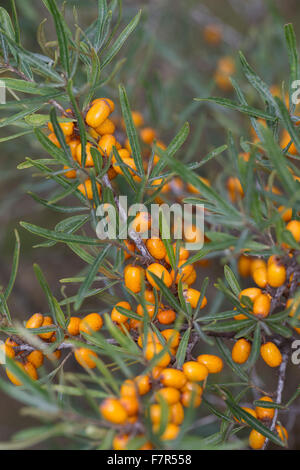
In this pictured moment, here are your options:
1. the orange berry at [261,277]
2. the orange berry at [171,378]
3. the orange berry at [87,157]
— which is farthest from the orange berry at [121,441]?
the orange berry at [87,157]

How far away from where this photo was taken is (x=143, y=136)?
1.52 metres

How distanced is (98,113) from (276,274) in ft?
1.47

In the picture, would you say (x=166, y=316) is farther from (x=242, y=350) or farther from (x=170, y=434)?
(x=170, y=434)

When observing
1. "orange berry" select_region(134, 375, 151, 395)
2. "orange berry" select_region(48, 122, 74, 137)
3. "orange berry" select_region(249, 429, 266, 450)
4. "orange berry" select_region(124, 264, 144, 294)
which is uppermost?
"orange berry" select_region(48, 122, 74, 137)

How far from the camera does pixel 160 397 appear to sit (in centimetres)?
60

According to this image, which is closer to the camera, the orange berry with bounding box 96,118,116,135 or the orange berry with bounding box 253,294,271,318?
the orange berry with bounding box 253,294,271,318

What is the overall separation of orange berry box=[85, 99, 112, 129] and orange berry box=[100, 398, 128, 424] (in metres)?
0.51

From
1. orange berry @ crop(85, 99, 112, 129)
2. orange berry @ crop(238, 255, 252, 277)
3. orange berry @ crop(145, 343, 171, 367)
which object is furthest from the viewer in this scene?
orange berry @ crop(238, 255, 252, 277)

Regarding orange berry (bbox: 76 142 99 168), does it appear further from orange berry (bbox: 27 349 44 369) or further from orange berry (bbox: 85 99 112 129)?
orange berry (bbox: 27 349 44 369)

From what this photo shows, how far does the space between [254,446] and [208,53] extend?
1.94 m

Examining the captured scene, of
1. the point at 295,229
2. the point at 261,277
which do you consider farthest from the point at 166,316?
the point at 295,229

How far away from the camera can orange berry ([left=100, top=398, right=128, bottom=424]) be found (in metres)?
0.60

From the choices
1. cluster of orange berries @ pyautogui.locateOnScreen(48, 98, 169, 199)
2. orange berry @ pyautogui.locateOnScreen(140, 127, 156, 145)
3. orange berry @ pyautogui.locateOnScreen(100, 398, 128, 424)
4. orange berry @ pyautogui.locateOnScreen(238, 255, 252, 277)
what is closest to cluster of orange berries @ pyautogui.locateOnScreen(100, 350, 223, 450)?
orange berry @ pyautogui.locateOnScreen(100, 398, 128, 424)
